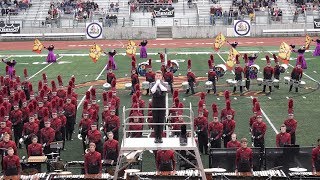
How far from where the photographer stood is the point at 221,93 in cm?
2811

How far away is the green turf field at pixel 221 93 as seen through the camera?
20.7 metres

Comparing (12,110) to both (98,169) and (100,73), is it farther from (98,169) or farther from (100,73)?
(100,73)

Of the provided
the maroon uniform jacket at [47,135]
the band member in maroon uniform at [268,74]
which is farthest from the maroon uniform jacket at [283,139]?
the band member in maroon uniform at [268,74]

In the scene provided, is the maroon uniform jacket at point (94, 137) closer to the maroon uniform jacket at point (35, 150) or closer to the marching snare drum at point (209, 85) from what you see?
the maroon uniform jacket at point (35, 150)

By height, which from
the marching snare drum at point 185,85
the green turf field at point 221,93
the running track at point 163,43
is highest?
the marching snare drum at point 185,85

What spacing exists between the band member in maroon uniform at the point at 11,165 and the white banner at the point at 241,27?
36835 mm

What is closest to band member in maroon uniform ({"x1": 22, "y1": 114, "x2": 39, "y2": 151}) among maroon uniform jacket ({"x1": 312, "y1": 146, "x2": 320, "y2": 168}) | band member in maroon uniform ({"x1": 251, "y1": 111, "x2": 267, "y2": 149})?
band member in maroon uniform ({"x1": 251, "y1": 111, "x2": 267, "y2": 149})

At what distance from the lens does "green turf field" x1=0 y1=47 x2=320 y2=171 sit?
20656 millimetres

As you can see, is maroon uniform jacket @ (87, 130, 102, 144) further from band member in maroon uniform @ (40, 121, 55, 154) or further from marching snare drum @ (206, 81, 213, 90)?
marching snare drum @ (206, 81, 213, 90)

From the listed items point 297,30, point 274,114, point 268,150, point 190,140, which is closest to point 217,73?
point 274,114

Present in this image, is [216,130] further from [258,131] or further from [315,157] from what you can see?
[315,157]

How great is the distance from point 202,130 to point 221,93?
374 inches

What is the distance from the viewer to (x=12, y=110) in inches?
819

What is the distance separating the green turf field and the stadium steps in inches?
292
